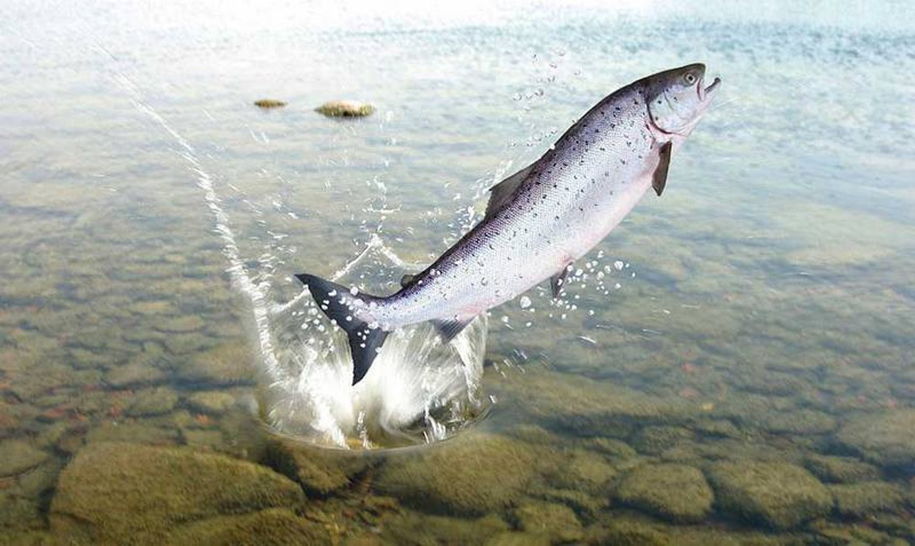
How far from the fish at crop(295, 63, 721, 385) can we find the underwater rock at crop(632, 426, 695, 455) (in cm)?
243

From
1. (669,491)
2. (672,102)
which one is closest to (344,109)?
(669,491)

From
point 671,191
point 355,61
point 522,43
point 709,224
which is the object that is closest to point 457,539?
point 709,224

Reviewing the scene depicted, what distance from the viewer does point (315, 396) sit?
608 cm

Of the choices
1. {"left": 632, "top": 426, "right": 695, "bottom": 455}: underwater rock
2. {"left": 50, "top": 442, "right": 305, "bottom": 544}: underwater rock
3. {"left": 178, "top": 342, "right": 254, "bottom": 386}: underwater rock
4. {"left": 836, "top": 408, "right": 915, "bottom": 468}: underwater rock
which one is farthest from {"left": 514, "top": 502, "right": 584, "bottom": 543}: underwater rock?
{"left": 178, "top": 342, "right": 254, "bottom": 386}: underwater rock

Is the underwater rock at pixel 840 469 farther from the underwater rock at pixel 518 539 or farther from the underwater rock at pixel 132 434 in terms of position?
the underwater rock at pixel 132 434

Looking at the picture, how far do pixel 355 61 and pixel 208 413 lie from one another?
20.4 metres

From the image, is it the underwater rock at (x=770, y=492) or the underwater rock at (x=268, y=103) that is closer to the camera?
the underwater rock at (x=770, y=492)

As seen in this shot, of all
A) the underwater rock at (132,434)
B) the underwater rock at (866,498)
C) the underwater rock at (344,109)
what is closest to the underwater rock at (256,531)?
the underwater rock at (132,434)

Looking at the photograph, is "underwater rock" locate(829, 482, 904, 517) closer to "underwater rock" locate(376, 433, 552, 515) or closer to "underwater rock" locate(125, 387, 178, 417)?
"underwater rock" locate(376, 433, 552, 515)

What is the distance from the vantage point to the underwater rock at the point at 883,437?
5.56 metres

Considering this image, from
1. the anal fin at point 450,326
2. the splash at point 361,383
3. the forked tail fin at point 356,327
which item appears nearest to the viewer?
the anal fin at point 450,326

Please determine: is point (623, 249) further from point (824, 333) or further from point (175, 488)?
point (175, 488)

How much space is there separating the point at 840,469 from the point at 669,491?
1242mm

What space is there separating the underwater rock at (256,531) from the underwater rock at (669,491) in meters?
1.87
